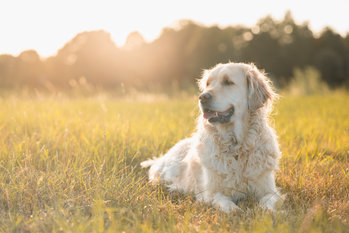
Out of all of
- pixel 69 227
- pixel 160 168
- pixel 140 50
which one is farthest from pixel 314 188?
pixel 140 50

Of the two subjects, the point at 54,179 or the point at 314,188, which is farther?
the point at 314,188

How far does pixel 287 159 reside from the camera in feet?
13.5

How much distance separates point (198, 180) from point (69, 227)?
1698 mm

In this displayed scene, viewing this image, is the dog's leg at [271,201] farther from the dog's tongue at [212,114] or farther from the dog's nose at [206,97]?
the dog's nose at [206,97]

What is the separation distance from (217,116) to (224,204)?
821 millimetres

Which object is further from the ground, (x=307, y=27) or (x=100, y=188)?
(x=307, y=27)

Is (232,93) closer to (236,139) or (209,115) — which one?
(209,115)

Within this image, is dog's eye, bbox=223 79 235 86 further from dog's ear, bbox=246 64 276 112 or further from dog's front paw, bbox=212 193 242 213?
dog's front paw, bbox=212 193 242 213

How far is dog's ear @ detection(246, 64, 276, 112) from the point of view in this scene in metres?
3.26

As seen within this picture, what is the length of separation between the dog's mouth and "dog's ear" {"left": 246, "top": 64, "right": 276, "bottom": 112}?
250 mm

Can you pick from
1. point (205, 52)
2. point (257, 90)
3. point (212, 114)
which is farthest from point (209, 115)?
point (205, 52)

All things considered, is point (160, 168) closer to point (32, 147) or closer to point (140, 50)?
point (32, 147)

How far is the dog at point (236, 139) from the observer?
124 inches

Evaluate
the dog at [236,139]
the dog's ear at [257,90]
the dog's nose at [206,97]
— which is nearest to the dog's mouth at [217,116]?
the dog at [236,139]
